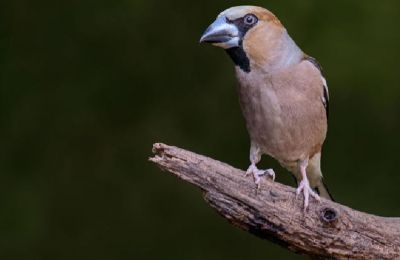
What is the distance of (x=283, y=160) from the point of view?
148 inches

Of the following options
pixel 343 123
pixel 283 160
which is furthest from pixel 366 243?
pixel 343 123

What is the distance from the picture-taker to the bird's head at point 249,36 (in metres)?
3.46

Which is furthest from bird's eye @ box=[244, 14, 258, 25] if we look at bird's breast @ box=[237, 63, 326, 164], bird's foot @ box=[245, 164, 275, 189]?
bird's foot @ box=[245, 164, 275, 189]

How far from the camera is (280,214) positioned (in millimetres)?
3291

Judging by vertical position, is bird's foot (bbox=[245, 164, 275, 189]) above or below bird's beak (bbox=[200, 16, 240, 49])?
below

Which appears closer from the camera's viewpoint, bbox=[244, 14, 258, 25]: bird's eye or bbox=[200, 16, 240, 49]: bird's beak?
bbox=[200, 16, 240, 49]: bird's beak

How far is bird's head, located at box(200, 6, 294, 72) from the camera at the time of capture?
3.46 m

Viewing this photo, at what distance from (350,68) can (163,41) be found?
3.32ft

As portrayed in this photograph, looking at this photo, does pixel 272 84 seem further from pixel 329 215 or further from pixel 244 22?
pixel 329 215

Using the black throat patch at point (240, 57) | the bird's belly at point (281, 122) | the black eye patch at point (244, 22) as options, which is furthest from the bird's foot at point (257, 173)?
the black eye patch at point (244, 22)

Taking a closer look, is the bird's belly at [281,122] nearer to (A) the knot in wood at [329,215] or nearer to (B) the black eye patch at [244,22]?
(B) the black eye patch at [244,22]

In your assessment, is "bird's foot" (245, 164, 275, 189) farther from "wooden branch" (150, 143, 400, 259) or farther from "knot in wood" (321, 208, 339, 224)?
"knot in wood" (321, 208, 339, 224)

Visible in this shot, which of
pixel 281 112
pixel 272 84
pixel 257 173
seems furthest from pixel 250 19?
pixel 257 173

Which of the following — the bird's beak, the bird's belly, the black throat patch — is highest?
the bird's beak
